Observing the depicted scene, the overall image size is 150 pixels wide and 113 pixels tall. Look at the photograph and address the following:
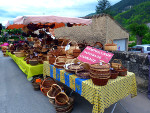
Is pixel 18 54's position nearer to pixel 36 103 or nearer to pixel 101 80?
pixel 36 103

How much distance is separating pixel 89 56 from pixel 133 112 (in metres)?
1.52

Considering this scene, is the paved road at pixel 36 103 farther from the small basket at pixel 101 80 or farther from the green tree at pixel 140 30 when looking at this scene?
the green tree at pixel 140 30

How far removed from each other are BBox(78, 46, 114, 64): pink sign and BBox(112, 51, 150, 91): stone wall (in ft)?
4.35

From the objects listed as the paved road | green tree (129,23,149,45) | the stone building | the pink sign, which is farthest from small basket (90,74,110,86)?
green tree (129,23,149,45)

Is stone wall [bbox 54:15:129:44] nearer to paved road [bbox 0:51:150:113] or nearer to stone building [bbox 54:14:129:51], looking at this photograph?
stone building [bbox 54:14:129:51]

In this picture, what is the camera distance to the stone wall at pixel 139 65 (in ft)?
10.8

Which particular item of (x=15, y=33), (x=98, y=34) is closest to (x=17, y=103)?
(x=98, y=34)

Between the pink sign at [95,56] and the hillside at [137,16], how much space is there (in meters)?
35.5

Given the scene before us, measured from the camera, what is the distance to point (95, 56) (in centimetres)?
283

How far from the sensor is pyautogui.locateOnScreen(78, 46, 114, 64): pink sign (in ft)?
8.55

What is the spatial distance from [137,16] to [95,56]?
39.5 m

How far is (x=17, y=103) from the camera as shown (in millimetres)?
3020

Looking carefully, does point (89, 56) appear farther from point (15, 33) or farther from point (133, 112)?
point (15, 33)

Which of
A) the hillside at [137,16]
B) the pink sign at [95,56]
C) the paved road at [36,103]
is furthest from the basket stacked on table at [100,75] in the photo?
the hillside at [137,16]
